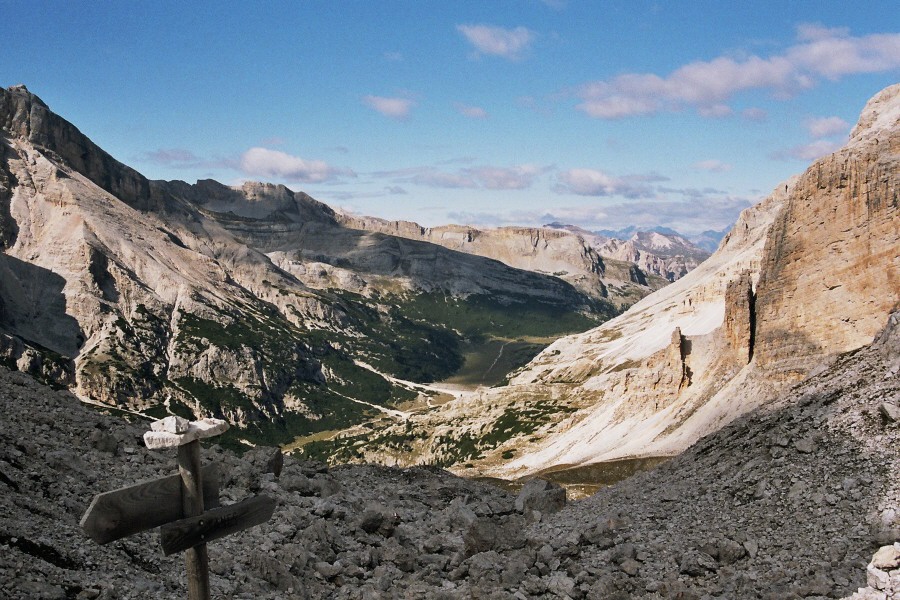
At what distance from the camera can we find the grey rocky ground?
69.2ft

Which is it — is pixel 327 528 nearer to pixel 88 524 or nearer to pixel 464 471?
pixel 88 524

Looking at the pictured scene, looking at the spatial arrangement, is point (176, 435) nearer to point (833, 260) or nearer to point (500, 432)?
point (833, 260)

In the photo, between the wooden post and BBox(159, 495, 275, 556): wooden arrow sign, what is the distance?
0.21m

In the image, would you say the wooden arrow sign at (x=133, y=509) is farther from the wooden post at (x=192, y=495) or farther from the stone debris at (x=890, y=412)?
the stone debris at (x=890, y=412)

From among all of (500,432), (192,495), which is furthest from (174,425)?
(500,432)

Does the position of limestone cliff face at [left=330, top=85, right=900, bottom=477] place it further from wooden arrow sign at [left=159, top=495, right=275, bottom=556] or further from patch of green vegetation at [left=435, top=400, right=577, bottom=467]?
wooden arrow sign at [left=159, top=495, right=275, bottom=556]

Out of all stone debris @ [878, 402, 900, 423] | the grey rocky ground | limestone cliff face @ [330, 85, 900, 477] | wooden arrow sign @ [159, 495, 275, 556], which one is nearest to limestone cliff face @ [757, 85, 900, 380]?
limestone cliff face @ [330, 85, 900, 477]

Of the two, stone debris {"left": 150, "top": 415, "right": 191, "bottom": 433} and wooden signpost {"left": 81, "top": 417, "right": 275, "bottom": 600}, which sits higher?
stone debris {"left": 150, "top": 415, "right": 191, "bottom": 433}

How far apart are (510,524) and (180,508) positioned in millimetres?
22286

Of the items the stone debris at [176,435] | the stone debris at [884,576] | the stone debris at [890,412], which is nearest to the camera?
the stone debris at [176,435]

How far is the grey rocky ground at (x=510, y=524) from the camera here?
2109cm

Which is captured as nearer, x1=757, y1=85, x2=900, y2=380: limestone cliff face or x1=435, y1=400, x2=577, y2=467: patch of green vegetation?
x1=757, y1=85, x2=900, y2=380: limestone cliff face

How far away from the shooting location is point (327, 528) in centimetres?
2864

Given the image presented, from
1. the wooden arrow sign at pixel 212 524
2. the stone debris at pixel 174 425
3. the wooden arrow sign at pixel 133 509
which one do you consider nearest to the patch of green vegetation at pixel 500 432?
the wooden arrow sign at pixel 212 524
